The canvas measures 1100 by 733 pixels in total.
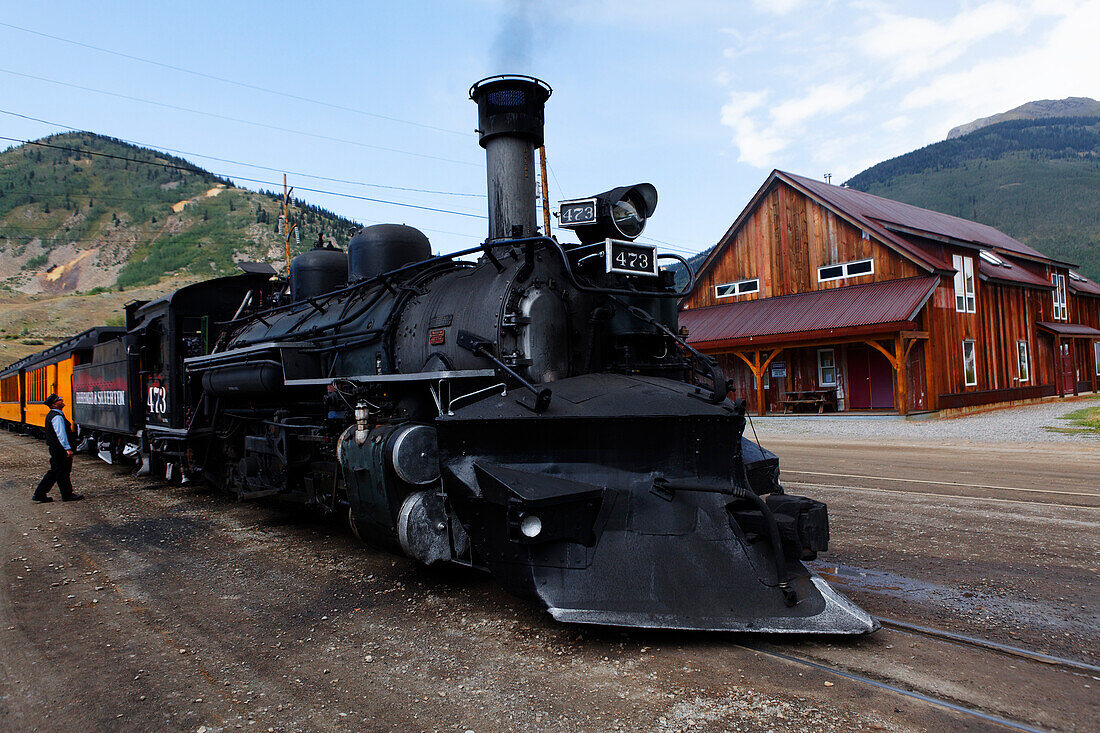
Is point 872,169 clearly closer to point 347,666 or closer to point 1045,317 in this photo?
point 1045,317

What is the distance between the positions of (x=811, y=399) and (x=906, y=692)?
68.1 feet

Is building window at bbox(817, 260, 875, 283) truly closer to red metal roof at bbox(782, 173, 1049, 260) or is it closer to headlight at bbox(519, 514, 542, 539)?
red metal roof at bbox(782, 173, 1049, 260)

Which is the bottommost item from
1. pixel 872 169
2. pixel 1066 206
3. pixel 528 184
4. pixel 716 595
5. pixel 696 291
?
pixel 716 595

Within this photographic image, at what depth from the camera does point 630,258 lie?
16.7 feet

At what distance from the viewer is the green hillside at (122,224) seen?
338ft

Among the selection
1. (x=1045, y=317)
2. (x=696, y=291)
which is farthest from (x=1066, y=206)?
(x=696, y=291)

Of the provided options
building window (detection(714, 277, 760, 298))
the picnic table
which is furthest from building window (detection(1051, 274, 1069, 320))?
the picnic table

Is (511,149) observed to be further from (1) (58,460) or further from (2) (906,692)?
(1) (58,460)

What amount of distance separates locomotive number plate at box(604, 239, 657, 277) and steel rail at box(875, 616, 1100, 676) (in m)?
2.71

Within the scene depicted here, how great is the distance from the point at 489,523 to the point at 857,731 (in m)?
2.15

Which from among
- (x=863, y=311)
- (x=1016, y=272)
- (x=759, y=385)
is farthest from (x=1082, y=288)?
(x=759, y=385)

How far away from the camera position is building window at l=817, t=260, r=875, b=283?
22.4m

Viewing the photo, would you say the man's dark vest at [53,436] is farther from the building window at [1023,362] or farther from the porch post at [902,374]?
the building window at [1023,362]

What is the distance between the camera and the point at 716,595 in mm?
3801
